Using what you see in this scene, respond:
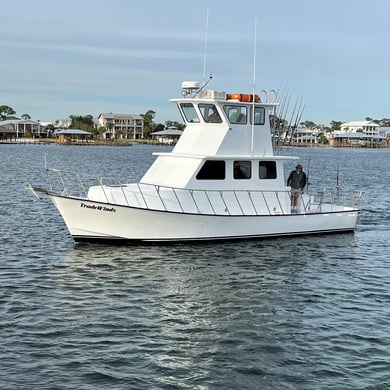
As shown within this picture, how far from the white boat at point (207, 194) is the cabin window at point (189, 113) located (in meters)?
0.04

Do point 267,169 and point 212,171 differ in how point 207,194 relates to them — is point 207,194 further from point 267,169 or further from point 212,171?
point 267,169

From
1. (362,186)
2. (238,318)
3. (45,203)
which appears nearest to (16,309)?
(238,318)

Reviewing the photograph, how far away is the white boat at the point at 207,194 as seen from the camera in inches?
734

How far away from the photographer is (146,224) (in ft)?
61.4

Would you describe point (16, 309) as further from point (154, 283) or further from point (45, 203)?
point (45, 203)

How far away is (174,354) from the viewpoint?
422 inches

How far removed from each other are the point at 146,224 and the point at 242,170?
4.21 m

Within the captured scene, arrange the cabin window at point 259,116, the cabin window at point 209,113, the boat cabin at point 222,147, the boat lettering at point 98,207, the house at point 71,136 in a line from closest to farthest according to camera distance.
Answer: the boat lettering at point 98,207 < the boat cabin at point 222,147 < the cabin window at point 209,113 < the cabin window at point 259,116 < the house at point 71,136

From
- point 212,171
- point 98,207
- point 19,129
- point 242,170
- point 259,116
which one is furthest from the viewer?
point 19,129

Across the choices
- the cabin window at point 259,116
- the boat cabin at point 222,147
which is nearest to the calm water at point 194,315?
the boat cabin at point 222,147

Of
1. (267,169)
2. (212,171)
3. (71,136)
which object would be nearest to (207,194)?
(212,171)

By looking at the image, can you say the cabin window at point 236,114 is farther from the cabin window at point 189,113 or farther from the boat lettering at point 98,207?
the boat lettering at point 98,207

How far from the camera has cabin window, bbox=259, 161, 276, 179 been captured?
20.9 meters

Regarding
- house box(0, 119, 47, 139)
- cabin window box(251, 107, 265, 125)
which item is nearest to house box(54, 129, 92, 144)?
house box(0, 119, 47, 139)
